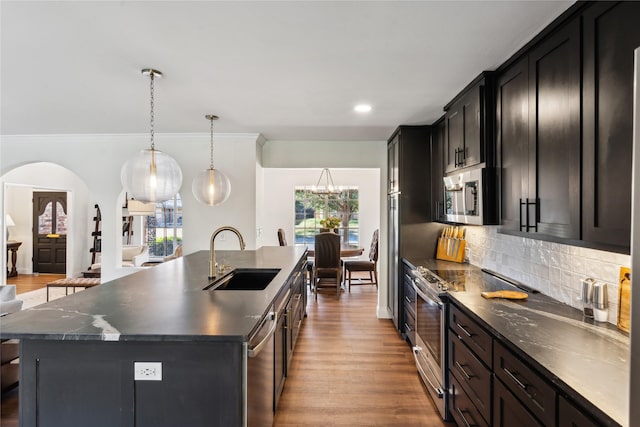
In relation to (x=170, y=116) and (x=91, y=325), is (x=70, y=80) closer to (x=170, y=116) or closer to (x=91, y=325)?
(x=170, y=116)

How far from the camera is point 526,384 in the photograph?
135cm

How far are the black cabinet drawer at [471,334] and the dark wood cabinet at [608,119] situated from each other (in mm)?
681

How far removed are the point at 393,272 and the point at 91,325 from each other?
3.39 metres

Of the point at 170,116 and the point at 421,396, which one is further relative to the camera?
the point at 170,116

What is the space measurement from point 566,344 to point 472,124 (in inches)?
65.8

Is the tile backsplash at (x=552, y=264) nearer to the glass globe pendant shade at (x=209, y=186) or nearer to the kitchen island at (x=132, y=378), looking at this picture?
the kitchen island at (x=132, y=378)

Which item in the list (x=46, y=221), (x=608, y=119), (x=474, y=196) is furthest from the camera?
(x=46, y=221)

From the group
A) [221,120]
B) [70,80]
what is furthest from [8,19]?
[221,120]

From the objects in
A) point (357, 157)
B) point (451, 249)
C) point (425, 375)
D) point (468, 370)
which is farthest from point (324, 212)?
point (468, 370)

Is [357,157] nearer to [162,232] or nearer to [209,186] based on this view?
[209,186]

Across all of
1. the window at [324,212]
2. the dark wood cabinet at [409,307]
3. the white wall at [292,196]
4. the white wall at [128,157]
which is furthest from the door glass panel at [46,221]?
the dark wood cabinet at [409,307]

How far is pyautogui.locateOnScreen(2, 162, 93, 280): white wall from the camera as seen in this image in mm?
6621

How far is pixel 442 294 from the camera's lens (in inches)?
90.9

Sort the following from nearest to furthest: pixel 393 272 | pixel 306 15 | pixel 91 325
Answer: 1. pixel 91 325
2. pixel 306 15
3. pixel 393 272
